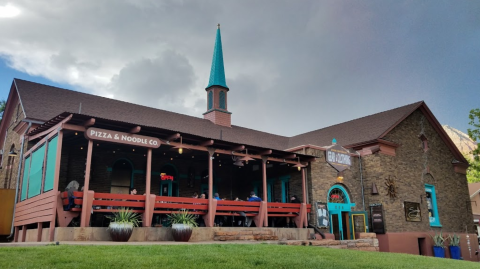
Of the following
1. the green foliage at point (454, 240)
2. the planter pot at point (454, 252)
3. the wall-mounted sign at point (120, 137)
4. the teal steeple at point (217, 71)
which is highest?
the teal steeple at point (217, 71)

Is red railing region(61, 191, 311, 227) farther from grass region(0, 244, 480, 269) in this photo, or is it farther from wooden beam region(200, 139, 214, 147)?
grass region(0, 244, 480, 269)

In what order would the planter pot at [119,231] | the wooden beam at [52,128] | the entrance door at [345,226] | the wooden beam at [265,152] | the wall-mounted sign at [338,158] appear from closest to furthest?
the planter pot at [119,231] → the wooden beam at [52,128] → the wooden beam at [265,152] → the entrance door at [345,226] → the wall-mounted sign at [338,158]

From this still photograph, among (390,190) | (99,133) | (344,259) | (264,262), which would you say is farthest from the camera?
(390,190)

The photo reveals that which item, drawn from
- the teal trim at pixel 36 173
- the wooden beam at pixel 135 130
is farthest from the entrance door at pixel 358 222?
the teal trim at pixel 36 173

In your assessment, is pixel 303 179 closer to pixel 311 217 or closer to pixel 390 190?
pixel 311 217

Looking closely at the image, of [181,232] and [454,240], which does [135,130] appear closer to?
[181,232]

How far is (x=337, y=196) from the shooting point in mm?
19562

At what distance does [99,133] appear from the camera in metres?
12.3

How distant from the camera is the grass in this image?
22.3 feet

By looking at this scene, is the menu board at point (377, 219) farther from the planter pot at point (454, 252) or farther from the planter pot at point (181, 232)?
the planter pot at point (181, 232)

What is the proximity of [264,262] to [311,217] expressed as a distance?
10.5 m

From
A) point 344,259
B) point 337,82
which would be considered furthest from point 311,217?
point 337,82

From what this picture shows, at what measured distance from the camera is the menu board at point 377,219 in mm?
19111

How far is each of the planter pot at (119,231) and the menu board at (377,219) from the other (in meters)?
12.7
